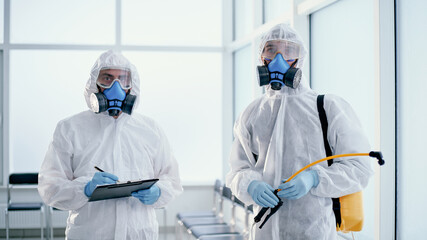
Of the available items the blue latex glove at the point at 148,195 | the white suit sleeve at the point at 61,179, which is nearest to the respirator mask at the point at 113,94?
the white suit sleeve at the point at 61,179

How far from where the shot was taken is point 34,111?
542 cm

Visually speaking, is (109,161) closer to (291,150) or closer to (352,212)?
(291,150)

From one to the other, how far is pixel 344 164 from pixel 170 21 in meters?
4.22

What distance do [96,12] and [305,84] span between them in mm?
4120

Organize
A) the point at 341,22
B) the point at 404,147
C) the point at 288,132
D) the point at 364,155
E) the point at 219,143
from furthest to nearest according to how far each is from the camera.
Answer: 1. the point at 219,143
2. the point at 341,22
3. the point at 404,147
4. the point at 288,132
5. the point at 364,155

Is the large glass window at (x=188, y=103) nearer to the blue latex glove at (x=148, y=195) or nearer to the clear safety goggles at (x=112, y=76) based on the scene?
the clear safety goggles at (x=112, y=76)

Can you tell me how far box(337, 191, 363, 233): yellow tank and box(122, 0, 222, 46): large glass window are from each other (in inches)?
164

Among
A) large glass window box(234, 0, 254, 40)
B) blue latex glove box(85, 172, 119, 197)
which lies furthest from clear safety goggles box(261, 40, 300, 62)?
large glass window box(234, 0, 254, 40)

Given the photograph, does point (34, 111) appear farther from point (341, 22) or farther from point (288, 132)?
point (288, 132)

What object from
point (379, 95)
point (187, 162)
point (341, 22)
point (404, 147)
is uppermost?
point (341, 22)

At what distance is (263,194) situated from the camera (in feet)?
5.58

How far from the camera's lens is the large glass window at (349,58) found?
2658 millimetres

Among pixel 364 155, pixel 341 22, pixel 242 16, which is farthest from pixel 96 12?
pixel 364 155

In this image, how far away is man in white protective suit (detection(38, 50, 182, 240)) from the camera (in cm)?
203
